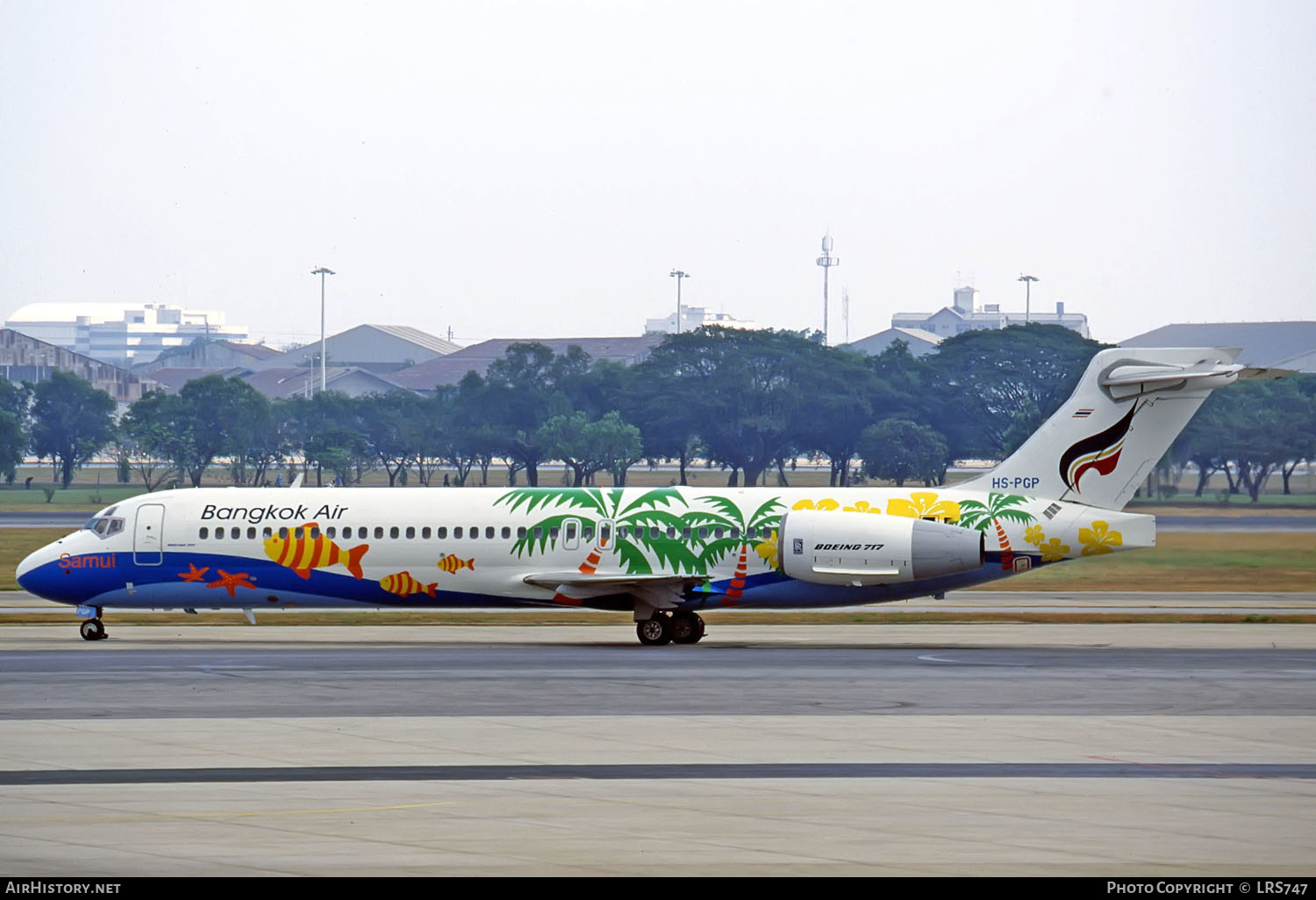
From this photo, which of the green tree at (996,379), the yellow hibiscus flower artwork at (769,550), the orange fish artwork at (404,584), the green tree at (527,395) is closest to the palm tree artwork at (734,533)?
the yellow hibiscus flower artwork at (769,550)

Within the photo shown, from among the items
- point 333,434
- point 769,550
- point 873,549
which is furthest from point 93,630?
point 333,434

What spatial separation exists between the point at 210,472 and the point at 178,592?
12660 centimetres

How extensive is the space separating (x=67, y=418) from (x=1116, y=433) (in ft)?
496

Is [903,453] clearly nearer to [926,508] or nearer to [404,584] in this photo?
[926,508]

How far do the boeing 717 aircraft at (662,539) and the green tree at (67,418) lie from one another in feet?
440

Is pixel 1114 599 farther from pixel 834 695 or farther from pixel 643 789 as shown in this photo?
pixel 643 789

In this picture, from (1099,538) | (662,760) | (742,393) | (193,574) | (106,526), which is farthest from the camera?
(742,393)

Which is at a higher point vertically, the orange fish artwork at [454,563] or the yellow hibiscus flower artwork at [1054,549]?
the yellow hibiscus flower artwork at [1054,549]

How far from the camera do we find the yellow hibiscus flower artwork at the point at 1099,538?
36.6 meters

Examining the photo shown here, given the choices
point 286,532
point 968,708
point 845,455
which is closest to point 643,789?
point 968,708

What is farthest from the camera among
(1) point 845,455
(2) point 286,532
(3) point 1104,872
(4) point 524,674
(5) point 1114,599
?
(1) point 845,455

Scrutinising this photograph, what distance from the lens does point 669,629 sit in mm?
37969

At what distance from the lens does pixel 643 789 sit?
1880 centimetres

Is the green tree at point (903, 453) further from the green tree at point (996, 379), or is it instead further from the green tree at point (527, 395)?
the green tree at point (527, 395)
